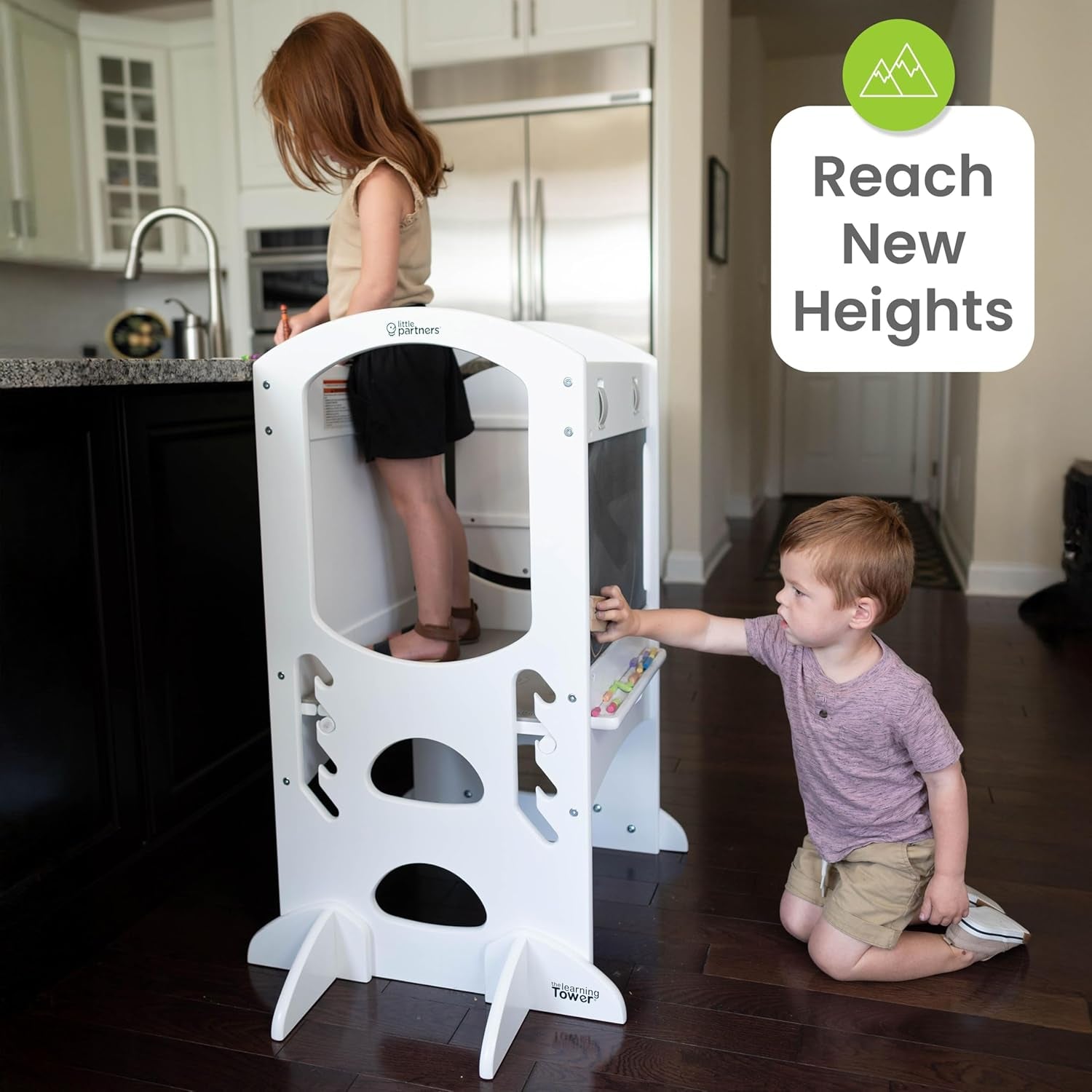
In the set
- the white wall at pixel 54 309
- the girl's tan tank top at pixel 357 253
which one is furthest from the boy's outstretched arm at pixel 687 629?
the white wall at pixel 54 309

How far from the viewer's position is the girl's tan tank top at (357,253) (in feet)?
5.11

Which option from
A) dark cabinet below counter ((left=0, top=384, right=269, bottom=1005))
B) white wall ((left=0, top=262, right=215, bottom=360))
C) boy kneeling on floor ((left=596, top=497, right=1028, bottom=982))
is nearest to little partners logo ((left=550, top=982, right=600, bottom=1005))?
boy kneeling on floor ((left=596, top=497, right=1028, bottom=982))

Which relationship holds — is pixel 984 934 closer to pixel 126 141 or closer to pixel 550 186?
pixel 550 186

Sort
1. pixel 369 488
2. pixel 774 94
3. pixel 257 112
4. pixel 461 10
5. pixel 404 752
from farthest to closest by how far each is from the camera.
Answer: pixel 774 94 < pixel 257 112 < pixel 461 10 < pixel 404 752 < pixel 369 488

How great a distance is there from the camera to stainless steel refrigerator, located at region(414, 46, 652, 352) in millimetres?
3611

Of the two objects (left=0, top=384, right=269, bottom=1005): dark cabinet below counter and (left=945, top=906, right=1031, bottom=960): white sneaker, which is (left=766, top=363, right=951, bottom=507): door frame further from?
(left=0, top=384, right=269, bottom=1005): dark cabinet below counter

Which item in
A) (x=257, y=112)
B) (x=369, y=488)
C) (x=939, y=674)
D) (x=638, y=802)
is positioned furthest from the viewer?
(x=257, y=112)

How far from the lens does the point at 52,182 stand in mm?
4008

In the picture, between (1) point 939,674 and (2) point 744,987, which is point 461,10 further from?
(2) point 744,987

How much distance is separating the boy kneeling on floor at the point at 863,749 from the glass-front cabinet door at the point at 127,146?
3548 mm

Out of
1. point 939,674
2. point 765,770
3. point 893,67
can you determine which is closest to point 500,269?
point 939,674

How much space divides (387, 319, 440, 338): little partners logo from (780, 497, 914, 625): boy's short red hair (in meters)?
0.50

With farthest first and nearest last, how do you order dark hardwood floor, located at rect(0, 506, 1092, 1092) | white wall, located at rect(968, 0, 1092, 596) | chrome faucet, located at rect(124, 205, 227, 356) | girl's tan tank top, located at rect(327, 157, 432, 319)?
1. white wall, located at rect(968, 0, 1092, 596)
2. chrome faucet, located at rect(124, 205, 227, 356)
3. girl's tan tank top, located at rect(327, 157, 432, 319)
4. dark hardwood floor, located at rect(0, 506, 1092, 1092)

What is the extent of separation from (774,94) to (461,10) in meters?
2.92
